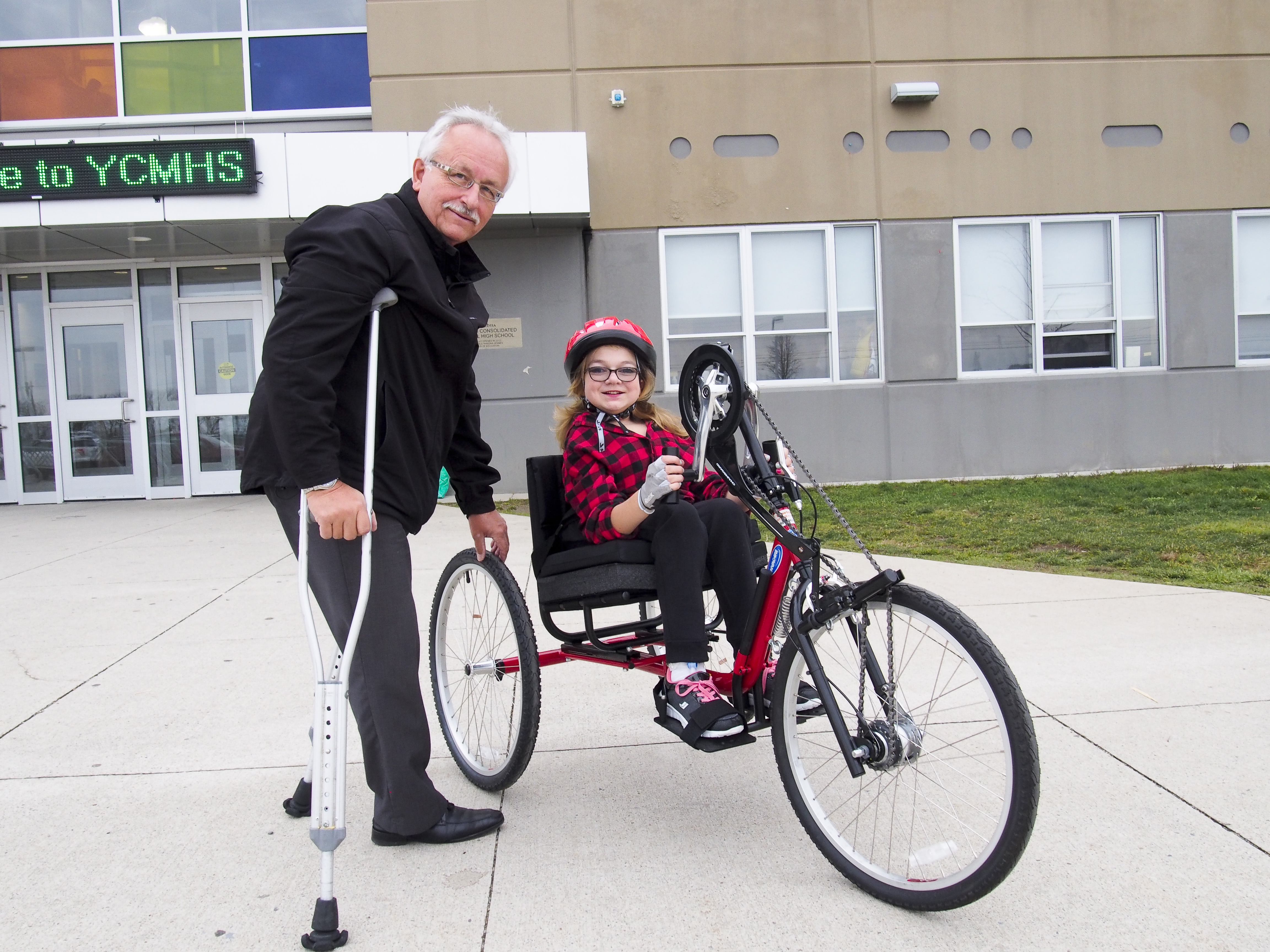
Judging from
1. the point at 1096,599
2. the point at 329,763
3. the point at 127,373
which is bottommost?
the point at 1096,599

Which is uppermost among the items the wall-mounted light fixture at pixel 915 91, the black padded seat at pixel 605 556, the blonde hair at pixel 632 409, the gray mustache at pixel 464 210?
Answer: the wall-mounted light fixture at pixel 915 91

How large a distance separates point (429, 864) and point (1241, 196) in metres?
12.8

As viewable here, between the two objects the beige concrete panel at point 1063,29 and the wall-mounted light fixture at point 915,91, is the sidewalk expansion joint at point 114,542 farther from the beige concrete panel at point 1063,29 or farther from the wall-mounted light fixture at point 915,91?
the beige concrete panel at point 1063,29

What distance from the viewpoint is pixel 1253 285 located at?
1199 cm

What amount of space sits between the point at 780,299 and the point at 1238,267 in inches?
221

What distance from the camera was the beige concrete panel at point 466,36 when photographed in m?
11.0

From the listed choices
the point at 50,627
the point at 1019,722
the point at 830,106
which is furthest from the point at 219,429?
the point at 1019,722

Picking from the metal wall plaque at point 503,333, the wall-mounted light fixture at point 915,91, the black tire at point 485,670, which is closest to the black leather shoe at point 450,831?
the black tire at point 485,670

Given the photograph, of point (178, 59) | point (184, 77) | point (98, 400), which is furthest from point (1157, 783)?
point (178, 59)

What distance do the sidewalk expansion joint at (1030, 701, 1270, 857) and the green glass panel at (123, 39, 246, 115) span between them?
38.4ft

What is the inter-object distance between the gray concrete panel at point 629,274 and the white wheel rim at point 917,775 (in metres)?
8.60

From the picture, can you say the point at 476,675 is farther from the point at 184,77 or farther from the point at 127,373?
the point at 184,77

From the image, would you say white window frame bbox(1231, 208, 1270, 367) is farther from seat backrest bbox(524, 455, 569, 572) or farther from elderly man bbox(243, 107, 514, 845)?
elderly man bbox(243, 107, 514, 845)

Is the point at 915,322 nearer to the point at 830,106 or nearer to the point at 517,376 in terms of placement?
the point at 830,106
